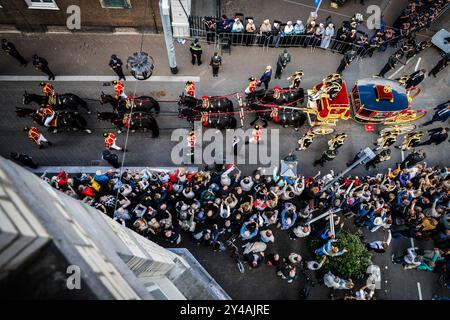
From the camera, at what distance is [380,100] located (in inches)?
533

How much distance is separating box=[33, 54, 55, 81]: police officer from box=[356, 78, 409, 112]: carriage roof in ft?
46.1

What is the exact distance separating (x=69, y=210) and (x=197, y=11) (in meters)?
15.3

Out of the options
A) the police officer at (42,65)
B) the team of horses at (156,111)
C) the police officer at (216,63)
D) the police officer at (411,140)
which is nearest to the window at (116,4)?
the police officer at (42,65)

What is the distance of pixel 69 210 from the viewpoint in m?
4.82

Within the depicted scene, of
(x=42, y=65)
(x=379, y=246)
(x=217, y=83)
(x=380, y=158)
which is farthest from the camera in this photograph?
(x=217, y=83)

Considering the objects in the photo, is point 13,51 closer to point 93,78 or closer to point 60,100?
point 93,78

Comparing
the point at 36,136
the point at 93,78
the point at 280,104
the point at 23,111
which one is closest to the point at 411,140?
the point at 280,104

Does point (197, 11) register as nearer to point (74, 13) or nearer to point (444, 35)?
point (74, 13)

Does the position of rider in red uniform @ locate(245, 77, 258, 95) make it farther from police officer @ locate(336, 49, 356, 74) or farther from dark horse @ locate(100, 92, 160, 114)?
police officer @ locate(336, 49, 356, 74)

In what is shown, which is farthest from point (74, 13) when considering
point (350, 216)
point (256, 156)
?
point (350, 216)

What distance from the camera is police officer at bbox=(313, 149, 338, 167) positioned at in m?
12.5

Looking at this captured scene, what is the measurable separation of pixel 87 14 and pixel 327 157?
13.3m

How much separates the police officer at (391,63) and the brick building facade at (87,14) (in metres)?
11.5

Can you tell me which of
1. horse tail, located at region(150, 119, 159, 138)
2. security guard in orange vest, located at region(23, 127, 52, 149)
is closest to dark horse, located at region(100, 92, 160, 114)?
horse tail, located at region(150, 119, 159, 138)
